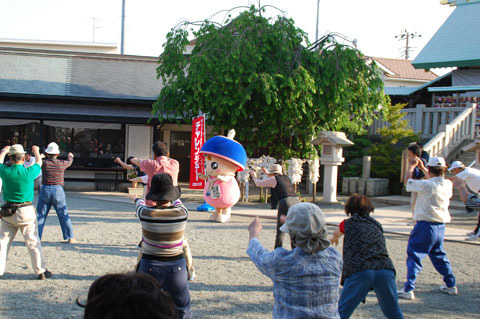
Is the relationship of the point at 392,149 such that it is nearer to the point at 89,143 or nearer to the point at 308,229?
the point at 89,143

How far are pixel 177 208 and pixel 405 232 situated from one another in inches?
276

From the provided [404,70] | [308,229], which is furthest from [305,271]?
[404,70]

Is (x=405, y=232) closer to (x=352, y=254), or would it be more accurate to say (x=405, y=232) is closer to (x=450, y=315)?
(x=450, y=315)

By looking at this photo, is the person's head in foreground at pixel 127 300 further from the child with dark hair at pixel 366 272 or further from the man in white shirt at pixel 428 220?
the man in white shirt at pixel 428 220

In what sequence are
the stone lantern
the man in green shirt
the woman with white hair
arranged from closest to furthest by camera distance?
the woman with white hair → the man in green shirt → the stone lantern

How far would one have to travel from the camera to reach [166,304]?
4.85 feet

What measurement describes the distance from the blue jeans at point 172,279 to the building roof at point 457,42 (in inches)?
749

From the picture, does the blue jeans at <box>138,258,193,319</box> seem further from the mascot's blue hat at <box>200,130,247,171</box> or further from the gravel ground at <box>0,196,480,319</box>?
the mascot's blue hat at <box>200,130,247,171</box>

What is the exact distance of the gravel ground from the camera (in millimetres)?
5062

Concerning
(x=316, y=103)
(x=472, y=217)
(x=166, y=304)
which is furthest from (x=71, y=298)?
(x=472, y=217)

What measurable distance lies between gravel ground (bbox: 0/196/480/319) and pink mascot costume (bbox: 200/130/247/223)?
795mm

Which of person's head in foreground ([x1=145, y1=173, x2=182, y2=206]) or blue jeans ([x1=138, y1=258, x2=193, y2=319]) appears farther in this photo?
person's head in foreground ([x1=145, y1=173, x2=182, y2=206])

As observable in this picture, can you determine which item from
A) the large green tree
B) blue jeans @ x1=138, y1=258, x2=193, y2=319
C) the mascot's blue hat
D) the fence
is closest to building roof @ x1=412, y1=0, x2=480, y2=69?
the fence

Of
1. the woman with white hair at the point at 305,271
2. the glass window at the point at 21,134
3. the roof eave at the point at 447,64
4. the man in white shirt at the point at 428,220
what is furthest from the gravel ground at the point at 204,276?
the roof eave at the point at 447,64
